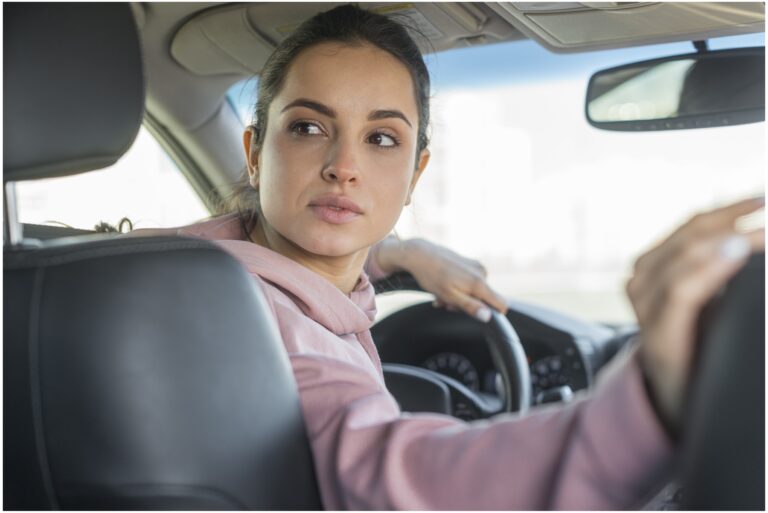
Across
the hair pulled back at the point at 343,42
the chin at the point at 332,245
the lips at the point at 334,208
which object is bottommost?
the chin at the point at 332,245

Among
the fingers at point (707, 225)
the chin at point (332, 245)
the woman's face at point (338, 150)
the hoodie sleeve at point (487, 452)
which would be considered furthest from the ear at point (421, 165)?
the fingers at point (707, 225)

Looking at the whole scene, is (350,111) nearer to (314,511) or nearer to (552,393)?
(314,511)

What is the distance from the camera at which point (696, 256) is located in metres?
0.86

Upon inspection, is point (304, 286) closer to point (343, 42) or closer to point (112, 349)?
point (112, 349)

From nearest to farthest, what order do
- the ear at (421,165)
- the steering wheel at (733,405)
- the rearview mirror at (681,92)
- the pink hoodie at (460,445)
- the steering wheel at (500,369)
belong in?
the steering wheel at (733,405) < the pink hoodie at (460,445) < the rearview mirror at (681,92) < the ear at (421,165) < the steering wheel at (500,369)

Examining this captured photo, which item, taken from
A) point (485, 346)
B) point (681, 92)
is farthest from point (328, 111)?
point (485, 346)

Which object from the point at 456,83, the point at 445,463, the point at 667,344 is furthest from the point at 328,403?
the point at 456,83

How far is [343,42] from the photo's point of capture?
1.72 meters

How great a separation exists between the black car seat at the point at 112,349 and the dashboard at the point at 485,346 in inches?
60.1

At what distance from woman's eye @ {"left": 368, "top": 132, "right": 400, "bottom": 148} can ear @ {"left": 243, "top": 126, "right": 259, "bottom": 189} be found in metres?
0.28

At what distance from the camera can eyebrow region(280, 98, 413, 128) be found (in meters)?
1.62

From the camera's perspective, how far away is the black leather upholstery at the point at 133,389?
1081 mm

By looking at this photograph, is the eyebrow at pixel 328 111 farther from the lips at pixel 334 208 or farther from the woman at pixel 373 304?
the lips at pixel 334 208

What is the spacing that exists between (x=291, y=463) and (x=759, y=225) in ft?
1.90
